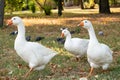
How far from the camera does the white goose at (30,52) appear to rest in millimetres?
7195

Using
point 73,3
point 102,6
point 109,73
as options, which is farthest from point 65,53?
point 73,3

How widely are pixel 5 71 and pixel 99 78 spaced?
2.34 metres

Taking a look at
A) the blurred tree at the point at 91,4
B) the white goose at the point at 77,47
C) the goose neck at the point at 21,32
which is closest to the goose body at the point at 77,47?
the white goose at the point at 77,47

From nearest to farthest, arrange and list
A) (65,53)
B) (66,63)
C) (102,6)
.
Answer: (66,63)
(65,53)
(102,6)

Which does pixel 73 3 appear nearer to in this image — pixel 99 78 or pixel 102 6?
pixel 102 6

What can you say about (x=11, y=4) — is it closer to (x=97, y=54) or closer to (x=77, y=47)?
(x=77, y=47)

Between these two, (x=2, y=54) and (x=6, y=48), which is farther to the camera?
(x=6, y=48)

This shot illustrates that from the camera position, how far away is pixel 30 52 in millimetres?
7227

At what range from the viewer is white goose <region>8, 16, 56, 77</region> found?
720cm

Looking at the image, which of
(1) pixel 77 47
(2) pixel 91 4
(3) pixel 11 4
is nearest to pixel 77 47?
(1) pixel 77 47

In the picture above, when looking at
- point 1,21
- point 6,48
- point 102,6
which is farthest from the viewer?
point 102,6

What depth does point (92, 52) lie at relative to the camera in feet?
23.1

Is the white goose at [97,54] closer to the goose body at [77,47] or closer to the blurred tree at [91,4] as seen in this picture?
the goose body at [77,47]

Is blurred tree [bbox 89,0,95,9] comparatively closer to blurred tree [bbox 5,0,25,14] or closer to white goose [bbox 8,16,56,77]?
blurred tree [bbox 5,0,25,14]
